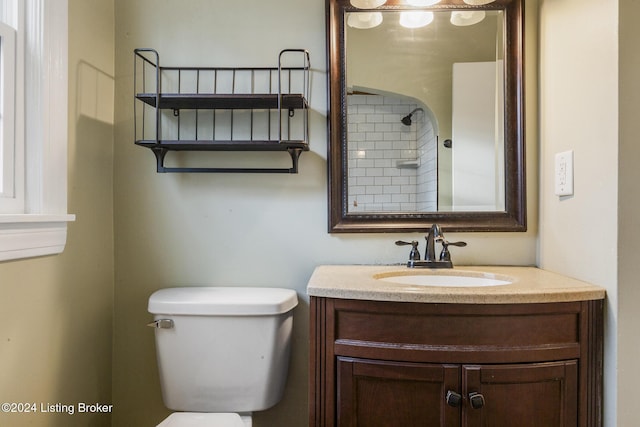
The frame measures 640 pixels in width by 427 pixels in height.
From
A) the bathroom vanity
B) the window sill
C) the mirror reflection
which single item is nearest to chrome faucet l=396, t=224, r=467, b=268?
the mirror reflection

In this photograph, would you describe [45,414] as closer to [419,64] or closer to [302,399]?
[302,399]

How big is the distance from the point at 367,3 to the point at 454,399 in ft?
4.31

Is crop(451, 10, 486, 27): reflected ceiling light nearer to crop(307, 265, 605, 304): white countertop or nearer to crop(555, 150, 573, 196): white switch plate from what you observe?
crop(555, 150, 573, 196): white switch plate

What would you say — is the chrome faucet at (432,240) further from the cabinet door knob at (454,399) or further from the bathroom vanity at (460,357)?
the cabinet door knob at (454,399)

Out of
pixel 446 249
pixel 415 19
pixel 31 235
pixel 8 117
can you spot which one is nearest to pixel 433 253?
pixel 446 249

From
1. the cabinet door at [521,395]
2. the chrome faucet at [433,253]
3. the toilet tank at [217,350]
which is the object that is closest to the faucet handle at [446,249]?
the chrome faucet at [433,253]

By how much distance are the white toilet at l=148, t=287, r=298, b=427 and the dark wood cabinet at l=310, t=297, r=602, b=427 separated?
12.8 inches

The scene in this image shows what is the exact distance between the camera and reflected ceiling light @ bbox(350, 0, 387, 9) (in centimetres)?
139

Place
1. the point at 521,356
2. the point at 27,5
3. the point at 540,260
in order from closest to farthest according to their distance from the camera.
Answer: the point at 521,356, the point at 27,5, the point at 540,260

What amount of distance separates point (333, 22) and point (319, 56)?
0.13 metres

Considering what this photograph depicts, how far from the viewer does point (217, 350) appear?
1.25 m

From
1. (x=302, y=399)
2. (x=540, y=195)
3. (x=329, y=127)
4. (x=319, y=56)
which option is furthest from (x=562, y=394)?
(x=319, y=56)

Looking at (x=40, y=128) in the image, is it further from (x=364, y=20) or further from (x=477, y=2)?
(x=477, y=2)

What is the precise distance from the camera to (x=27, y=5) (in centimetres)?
111
